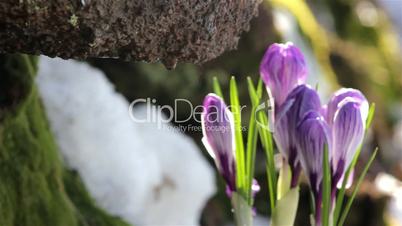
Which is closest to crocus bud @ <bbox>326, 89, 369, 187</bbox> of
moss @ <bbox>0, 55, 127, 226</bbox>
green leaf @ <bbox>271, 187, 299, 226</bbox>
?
green leaf @ <bbox>271, 187, 299, 226</bbox>

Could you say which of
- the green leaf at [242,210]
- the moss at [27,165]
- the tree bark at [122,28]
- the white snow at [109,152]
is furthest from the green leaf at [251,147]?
the white snow at [109,152]

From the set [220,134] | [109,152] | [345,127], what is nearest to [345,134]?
[345,127]

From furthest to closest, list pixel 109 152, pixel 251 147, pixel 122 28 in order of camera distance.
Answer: pixel 109 152, pixel 251 147, pixel 122 28

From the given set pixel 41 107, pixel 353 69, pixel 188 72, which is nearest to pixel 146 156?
pixel 41 107

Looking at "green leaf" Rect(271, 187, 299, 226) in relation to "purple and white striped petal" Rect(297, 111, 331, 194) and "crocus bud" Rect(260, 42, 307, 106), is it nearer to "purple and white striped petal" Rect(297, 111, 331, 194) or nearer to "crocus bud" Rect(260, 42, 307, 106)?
"purple and white striped petal" Rect(297, 111, 331, 194)

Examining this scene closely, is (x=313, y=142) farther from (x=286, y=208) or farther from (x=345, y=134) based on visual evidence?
(x=286, y=208)

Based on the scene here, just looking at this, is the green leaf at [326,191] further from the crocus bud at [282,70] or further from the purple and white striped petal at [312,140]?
the crocus bud at [282,70]

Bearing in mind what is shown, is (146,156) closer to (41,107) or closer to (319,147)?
(41,107)
